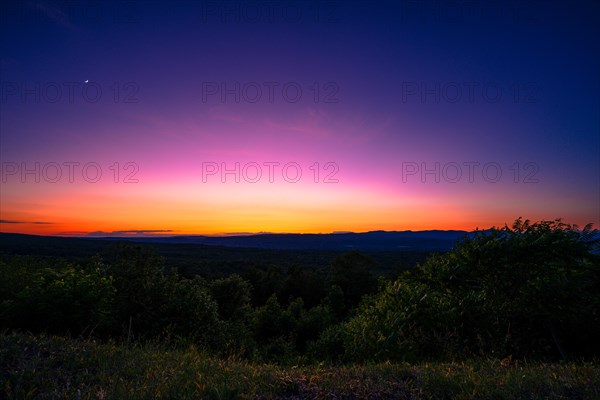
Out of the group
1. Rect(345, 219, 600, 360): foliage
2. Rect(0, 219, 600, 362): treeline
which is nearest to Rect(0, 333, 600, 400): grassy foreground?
Rect(0, 219, 600, 362): treeline

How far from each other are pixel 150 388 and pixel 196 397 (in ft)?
2.19

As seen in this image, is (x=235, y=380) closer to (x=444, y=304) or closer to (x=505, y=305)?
(x=444, y=304)

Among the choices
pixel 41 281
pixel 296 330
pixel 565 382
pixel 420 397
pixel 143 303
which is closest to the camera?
pixel 420 397

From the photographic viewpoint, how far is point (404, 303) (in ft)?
39.2

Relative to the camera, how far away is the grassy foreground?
4.30 meters

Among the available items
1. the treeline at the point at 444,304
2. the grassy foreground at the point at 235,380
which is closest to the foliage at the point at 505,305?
the treeline at the point at 444,304

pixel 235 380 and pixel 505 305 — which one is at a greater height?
pixel 235 380

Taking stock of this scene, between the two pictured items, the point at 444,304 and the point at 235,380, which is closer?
the point at 235,380

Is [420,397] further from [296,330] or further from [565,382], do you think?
[296,330]

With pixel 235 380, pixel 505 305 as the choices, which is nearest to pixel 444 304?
pixel 505 305

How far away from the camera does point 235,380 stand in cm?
478

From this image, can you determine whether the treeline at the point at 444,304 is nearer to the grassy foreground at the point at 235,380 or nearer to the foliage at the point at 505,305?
the foliage at the point at 505,305

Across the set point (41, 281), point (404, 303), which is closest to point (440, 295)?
point (404, 303)

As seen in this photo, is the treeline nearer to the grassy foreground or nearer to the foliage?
the foliage
